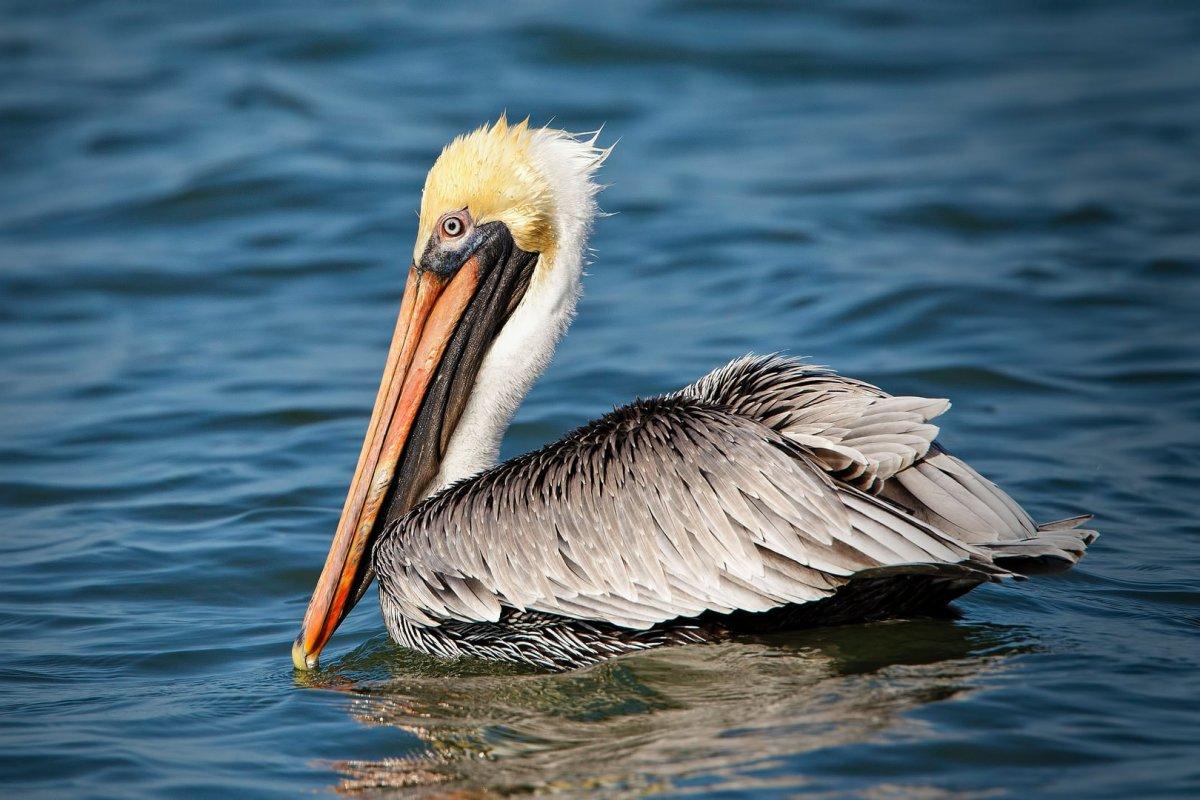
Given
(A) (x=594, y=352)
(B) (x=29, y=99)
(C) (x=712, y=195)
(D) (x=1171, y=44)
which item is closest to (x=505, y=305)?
(A) (x=594, y=352)

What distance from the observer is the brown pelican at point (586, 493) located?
4.12 m

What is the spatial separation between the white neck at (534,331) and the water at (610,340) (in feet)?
2.39

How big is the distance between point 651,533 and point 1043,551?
1103 mm

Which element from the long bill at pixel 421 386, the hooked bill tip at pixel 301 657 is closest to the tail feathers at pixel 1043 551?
the long bill at pixel 421 386

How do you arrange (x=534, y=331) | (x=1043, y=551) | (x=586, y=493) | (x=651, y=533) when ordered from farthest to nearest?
(x=534, y=331) → (x=586, y=493) → (x=651, y=533) → (x=1043, y=551)

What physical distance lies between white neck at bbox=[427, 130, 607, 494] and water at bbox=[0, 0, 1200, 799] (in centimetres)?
73

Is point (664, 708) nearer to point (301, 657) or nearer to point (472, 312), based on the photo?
point (301, 657)

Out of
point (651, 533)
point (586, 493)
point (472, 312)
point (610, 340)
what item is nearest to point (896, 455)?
point (651, 533)

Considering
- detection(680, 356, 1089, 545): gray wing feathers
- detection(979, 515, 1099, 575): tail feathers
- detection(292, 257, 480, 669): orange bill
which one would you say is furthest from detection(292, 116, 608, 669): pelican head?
detection(979, 515, 1099, 575): tail feathers

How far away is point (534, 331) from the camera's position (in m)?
5.07

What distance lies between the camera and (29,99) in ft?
39.8

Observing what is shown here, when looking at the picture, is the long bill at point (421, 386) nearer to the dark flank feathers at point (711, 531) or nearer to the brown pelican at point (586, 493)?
the brown pelican at point (586, 493)

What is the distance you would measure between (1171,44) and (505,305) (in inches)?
391

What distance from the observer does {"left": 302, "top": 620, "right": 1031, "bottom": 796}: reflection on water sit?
3711 mm
